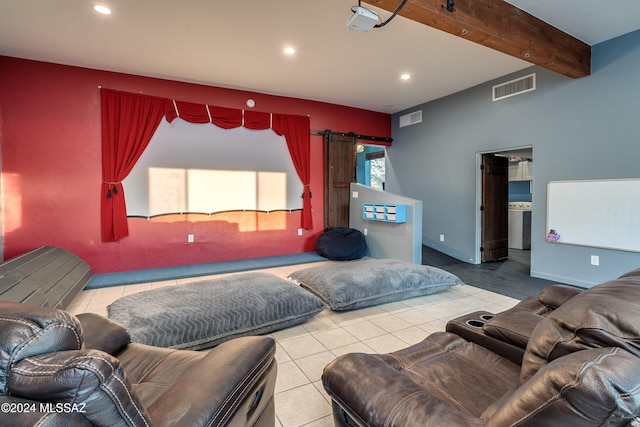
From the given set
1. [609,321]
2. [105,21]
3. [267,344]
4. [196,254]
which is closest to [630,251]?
[609,321]

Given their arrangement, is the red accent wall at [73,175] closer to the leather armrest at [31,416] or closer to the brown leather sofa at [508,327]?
the brown leather sofa at [508,327]

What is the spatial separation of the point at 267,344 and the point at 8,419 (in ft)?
3.05

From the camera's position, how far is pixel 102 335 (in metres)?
1.52

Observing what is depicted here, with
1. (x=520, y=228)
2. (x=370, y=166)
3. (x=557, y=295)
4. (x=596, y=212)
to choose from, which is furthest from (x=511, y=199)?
(x=557, y=295)

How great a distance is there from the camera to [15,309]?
2.16ft

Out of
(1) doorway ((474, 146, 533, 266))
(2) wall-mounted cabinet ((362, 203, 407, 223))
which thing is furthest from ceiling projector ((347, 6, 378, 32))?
(1) doorway ((474, 146, 533, 266))

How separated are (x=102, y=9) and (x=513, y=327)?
14.1 feet

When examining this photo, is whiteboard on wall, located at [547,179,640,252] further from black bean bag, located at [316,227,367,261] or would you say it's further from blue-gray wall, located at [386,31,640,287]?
black bean bag, located at [316,227,367,261]

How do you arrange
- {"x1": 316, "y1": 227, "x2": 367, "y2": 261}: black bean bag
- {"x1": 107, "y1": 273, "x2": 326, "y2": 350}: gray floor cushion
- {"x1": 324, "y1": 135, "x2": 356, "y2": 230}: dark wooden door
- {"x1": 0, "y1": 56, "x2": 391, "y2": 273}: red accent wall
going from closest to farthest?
{"x1": 107, "y1": 273, "x2": 326, "y2": 350}: gray floor cushion → {"x1": 0, "y1": 56, "x2": 391, "y2": 273}: red accent wall → {"x1": 316, "y1": 227, "x2": 367, "y2": 261}: black bean bag → {"x1": 324, "y1": 135, "x2": 356, "y2": 230}: dark wooden door

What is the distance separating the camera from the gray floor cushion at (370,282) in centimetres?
305

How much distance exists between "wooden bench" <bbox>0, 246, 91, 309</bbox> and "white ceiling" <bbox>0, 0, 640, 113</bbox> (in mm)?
2528

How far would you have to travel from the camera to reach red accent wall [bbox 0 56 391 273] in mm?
3988

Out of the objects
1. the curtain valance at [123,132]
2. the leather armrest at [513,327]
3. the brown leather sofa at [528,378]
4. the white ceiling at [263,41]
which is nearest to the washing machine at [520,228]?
the white ceiling at [263,41]

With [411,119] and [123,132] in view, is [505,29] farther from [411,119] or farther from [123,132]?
[123,132]
